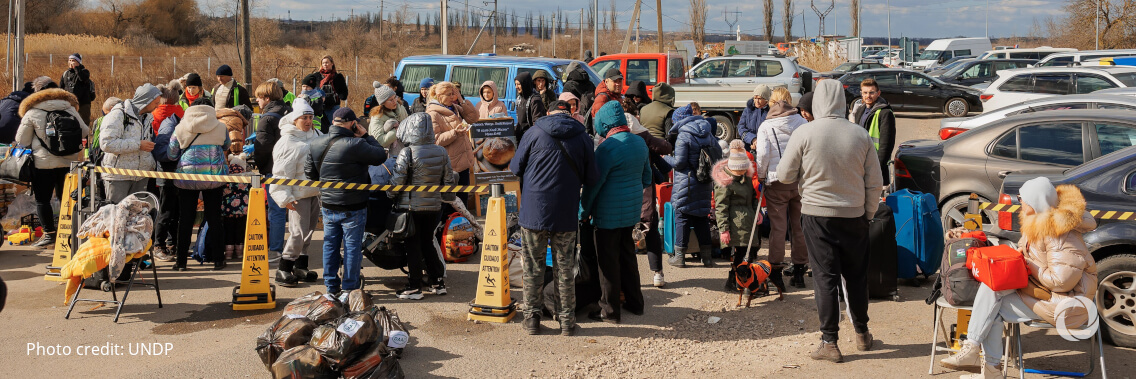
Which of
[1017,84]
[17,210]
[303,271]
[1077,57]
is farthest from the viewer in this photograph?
[1077,57]

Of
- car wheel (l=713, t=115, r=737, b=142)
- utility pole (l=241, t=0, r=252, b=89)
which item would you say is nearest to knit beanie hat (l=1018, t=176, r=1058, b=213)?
car wheel (l=713, t=115, r=737, b=142)

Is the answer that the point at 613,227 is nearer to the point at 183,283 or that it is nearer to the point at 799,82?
the point at 183,283

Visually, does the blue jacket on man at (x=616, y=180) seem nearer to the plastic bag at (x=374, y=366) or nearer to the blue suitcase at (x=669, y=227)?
the plastic bag at (x=374, y=366)

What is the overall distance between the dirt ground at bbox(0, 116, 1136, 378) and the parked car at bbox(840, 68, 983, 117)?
18.5 m

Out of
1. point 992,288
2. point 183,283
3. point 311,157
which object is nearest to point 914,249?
point 992,288

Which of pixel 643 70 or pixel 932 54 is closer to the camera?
pixel 643 70

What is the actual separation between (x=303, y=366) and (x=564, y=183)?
2175 mm

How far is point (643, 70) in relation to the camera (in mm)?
18297

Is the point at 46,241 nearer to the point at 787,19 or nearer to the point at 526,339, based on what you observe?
the point at 526,339

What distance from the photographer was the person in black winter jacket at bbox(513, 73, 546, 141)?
1058cm

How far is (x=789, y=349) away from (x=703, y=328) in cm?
80

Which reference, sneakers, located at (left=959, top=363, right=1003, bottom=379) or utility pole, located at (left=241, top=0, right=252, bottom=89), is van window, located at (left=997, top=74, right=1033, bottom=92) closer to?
sneakers, located at (left=959, top=363, right=1003, bottom=379)

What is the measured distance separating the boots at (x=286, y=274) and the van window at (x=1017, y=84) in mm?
17166

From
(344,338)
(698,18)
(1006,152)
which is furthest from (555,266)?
(698,18)
